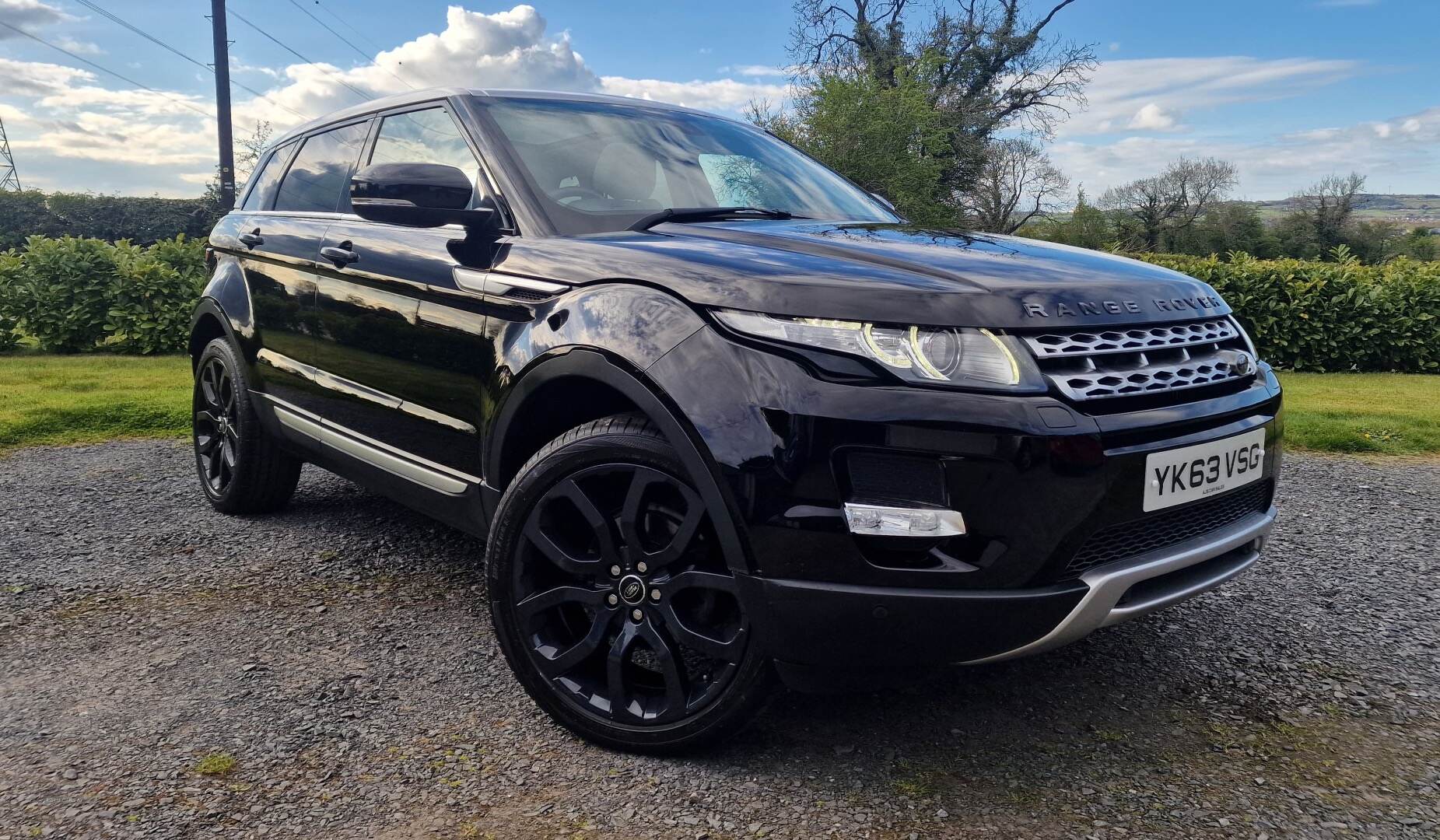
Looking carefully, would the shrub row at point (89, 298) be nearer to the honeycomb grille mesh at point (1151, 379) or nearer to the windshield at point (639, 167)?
the windshield at point (639, 167)

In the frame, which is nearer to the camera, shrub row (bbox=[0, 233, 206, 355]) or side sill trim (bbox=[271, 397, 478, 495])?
side sill trim (bbox=[271, 397, 478, 495])

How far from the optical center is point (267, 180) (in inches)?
183

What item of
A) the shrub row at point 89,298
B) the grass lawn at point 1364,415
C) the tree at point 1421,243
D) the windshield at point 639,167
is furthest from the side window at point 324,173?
the tree at point 1421,243

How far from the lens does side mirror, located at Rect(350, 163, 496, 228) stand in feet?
9.28

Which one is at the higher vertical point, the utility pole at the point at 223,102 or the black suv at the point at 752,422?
the utility pole at the point at 223,102

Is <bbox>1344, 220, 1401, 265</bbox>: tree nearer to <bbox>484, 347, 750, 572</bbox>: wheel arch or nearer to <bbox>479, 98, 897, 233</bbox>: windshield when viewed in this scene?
<bbox>479, 98, 897, 233</bbox>: windshield

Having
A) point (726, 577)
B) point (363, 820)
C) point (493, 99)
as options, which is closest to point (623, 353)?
point (726, 577)

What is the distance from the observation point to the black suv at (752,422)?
2043 mm

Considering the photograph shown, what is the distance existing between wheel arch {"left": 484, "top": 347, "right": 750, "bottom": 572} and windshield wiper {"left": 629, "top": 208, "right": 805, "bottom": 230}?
54 centimetres

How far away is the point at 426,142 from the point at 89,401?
20.1 feet

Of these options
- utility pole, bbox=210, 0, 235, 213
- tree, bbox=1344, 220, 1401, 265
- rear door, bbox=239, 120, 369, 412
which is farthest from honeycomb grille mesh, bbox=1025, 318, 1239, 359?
tree, bbox=1344, 220, 1401, 265

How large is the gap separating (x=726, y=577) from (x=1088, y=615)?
76cm

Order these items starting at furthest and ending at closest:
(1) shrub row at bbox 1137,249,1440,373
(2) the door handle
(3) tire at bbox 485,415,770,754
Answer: (1) shrub row at bbox 1137,249,1440,373
(2) the door handle
(3) tire at bbox 485,415,770,754

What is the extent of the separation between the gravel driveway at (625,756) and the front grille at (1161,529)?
40 centimetres
